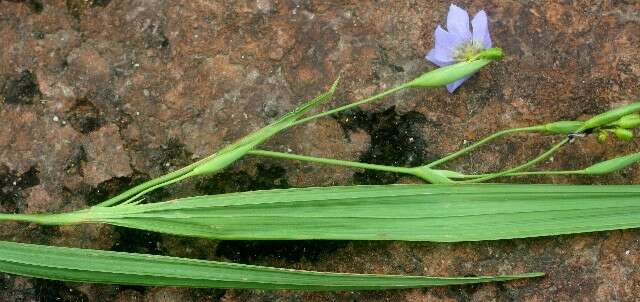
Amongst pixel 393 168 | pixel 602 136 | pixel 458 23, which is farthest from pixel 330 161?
pixel 602 136

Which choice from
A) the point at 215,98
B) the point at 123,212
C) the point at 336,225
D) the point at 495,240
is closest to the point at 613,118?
the point at 495,240

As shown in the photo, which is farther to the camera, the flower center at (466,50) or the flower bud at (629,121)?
the flower center at (466,50)

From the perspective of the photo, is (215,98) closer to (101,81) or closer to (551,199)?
(101,81)

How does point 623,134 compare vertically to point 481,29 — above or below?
below

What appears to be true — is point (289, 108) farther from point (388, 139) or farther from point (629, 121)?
point (629, 121)

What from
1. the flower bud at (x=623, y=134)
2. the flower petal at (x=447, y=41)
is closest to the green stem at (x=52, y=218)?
the flower petal at (x=447, y=41)

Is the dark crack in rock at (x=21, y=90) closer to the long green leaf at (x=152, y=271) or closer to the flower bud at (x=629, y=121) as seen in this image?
the long green leaf at (x=152, y=271)

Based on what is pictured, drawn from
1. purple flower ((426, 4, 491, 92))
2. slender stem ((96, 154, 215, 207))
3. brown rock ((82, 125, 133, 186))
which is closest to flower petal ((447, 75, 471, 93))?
purple flower ((426, 4, 491, 92))
